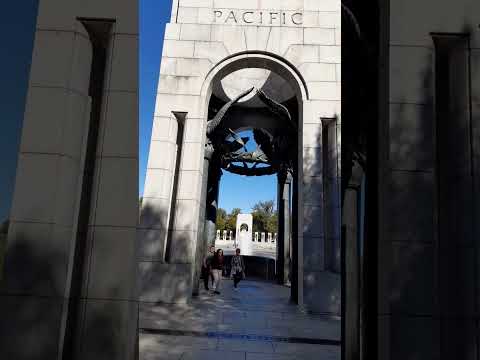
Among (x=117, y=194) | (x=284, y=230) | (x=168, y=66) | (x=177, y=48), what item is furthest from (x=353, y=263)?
(x=284, y=230)

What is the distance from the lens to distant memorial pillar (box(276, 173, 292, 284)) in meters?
22.3

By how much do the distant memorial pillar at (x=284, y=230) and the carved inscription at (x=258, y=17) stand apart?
30.0 feet

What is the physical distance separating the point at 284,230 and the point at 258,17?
12254 mm

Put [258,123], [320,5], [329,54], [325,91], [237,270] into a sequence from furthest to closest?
[258,123]
[237,270]
[320,5]
[329,54]
[325,91]

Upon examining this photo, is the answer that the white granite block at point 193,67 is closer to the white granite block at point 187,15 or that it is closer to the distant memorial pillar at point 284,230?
the white granite block at point 187,15

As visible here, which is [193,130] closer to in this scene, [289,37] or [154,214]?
[154,214]

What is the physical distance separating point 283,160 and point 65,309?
1564cm

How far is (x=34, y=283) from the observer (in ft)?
12.9

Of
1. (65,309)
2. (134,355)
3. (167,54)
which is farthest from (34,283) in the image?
(167,54)

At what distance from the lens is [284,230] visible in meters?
23.0

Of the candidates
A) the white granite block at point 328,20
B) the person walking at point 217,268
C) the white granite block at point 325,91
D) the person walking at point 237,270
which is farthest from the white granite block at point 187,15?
the person walking at point 237,270

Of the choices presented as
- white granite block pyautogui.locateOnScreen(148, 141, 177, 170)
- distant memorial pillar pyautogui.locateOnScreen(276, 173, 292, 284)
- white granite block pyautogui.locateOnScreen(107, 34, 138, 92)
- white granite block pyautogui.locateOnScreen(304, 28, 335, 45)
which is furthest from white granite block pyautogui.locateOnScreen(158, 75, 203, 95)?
white granite block pyautogui.locateOnScreen(107, 34, 138, 92)

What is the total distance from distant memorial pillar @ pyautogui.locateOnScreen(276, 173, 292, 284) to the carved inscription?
9.13 metres

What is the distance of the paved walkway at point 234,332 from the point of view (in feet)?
22.8
